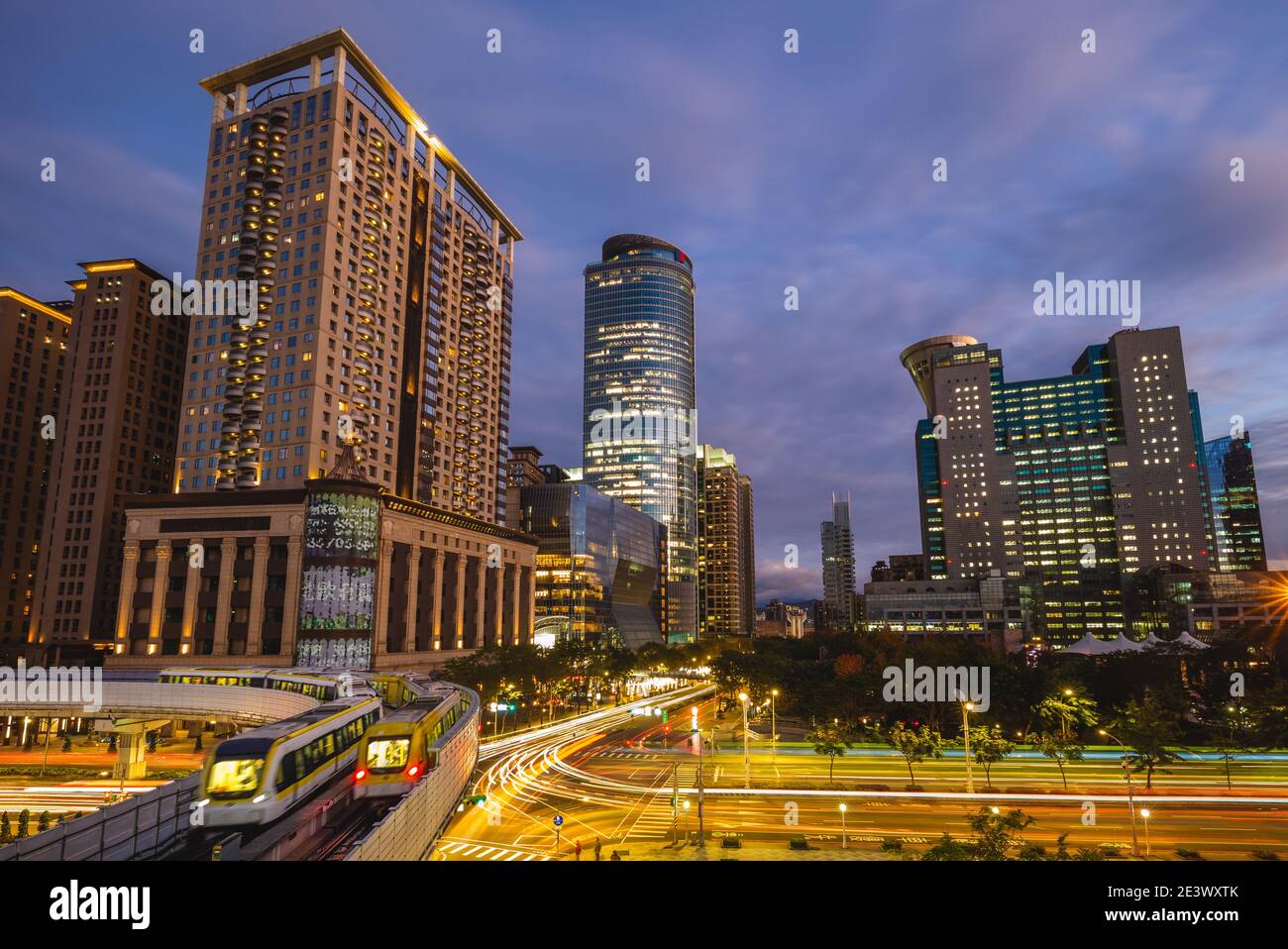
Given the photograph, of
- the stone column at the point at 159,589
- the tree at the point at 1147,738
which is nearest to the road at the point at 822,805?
the tree at the point at 1147,738

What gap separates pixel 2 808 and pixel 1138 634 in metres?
235

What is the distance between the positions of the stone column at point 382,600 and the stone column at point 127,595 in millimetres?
31530

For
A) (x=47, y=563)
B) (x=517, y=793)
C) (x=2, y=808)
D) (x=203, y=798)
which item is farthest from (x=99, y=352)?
(x=203, y=798)

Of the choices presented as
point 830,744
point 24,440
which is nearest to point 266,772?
point 830,744

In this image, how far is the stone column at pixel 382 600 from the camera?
326 feet

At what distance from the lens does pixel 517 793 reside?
5322 cm

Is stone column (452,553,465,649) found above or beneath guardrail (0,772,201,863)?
above

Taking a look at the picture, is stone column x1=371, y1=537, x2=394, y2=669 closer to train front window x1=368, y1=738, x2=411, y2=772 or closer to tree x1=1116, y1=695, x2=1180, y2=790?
train front window x1=368, y1=738, x2=411, y2=772

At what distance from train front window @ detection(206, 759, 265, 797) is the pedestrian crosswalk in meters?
15.1

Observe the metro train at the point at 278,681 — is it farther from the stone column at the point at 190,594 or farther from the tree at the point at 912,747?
the tree at the point at 912,747

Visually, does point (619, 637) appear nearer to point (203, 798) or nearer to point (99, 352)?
point (99, 352)

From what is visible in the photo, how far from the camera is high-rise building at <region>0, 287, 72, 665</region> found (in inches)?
5443

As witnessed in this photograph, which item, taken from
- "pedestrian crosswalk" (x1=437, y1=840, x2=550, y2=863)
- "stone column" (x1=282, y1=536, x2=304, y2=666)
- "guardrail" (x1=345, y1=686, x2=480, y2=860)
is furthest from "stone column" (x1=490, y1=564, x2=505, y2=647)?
"pedestrian crosswalk" (x1=437, y1=840, x2=550, y2=863)

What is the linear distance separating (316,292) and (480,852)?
8984cm
